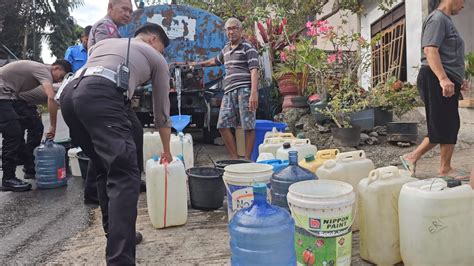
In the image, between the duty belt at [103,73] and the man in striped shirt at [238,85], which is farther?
the man in striped shirt at [238,85]

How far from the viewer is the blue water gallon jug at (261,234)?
172cm

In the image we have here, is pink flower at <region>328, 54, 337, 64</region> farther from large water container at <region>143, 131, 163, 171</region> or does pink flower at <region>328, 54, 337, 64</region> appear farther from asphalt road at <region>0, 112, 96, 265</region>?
asphalt road at <region>0, 112, 96, 265</region>

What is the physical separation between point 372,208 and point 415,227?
0.81 ft

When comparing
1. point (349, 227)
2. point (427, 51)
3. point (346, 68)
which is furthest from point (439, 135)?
point (346, 68)

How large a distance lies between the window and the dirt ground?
601 cm

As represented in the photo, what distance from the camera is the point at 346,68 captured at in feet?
19.6

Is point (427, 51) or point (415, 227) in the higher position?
point (427, 51)

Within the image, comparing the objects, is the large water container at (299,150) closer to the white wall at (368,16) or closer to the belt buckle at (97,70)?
the belt buckle at (97,70)

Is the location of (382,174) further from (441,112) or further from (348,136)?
(348,136)

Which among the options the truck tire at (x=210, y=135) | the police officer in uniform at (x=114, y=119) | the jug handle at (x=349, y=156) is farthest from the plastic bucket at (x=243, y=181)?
the truck tire at (x=210, y=135)

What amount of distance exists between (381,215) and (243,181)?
892mm

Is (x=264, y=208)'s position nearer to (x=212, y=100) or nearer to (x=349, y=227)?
(x=349, y=227)

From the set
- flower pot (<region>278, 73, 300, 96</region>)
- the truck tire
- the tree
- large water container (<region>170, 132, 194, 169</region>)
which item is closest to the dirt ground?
large water container (<region>170, 132, 194, 169</region>)

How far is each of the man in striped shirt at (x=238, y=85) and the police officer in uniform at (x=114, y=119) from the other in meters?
2.14
